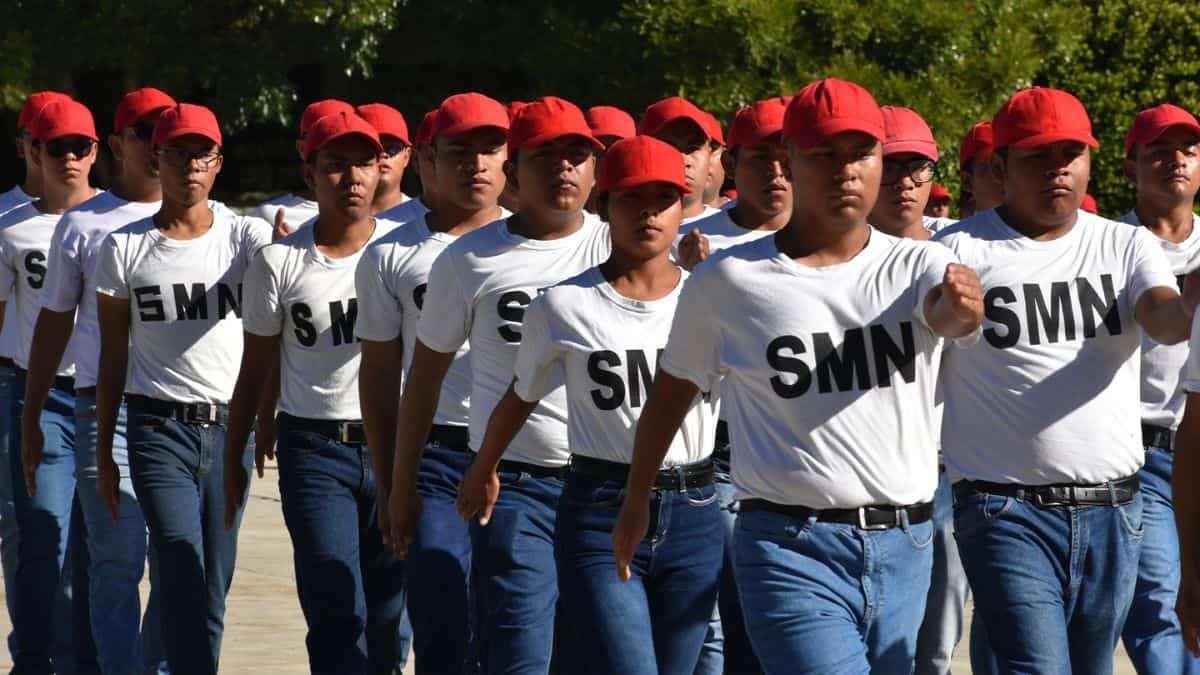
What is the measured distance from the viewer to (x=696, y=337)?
636cm

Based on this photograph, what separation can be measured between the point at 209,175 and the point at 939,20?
11.7 meters

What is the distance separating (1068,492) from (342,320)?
3040 mm

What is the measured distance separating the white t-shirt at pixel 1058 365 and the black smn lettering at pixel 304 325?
2690mm

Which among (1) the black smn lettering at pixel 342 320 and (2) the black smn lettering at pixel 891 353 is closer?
(2) the black smn lettering at pixel 891 353

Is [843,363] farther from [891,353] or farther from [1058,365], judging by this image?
[1058,365]

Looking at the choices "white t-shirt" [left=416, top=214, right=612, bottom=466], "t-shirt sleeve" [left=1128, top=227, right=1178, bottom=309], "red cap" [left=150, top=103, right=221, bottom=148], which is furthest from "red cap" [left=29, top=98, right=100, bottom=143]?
"t-shirt sleeve" [left=1128, top=227, right=1178, bottom=309]

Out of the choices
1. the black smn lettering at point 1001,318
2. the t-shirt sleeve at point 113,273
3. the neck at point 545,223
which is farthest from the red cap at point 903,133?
the t-shirt sleeve at point 113,273

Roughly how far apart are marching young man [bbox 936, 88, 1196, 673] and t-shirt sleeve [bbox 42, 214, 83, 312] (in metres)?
4.13

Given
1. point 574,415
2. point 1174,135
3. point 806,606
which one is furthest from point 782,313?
point 1174,135

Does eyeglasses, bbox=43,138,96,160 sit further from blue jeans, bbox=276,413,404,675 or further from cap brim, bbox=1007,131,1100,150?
cap brim, bbox=1007,131,1100,150

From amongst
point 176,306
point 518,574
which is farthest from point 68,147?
point 518,574

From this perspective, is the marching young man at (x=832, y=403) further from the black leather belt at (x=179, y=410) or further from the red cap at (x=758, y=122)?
the black leather belt at (x=179, y=410)

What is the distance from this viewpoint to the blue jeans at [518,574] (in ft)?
24.5

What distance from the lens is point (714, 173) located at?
33.6ft
